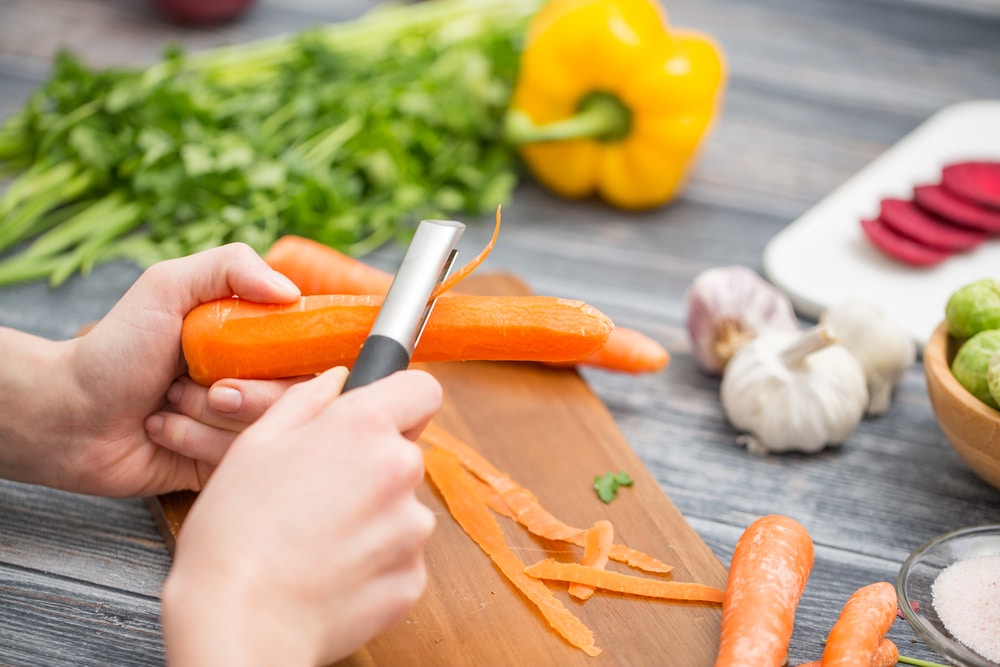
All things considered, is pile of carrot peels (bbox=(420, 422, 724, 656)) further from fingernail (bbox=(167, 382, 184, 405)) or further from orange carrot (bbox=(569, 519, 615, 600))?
fingernail (bbox=(167, 382, 184, 405))

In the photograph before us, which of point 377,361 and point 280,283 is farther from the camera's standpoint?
point 280,283

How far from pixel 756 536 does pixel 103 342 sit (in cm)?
90

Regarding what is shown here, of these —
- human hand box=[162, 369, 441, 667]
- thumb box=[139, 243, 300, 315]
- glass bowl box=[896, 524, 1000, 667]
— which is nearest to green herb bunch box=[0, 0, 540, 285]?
thumb box=[139, 243, 300, 315]

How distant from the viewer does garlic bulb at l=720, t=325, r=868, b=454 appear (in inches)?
63.8

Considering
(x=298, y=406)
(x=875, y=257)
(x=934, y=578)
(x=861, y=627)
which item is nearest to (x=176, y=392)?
(x=298, y=406)

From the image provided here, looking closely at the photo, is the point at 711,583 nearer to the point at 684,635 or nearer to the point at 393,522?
the point at 684,635

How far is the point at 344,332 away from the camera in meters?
1.29

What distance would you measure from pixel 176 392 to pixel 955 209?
64.7 inches

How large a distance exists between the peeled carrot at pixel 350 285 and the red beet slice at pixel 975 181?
0.84 m

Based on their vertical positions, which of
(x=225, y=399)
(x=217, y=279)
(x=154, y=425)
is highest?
(x=217, y=279)

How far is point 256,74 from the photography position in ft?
8.51

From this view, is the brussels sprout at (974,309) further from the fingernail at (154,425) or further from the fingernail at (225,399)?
the fingernail at (154,425)

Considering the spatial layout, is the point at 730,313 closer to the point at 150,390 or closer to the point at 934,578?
the point at 934,578

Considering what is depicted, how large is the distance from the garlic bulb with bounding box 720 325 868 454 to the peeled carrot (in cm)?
18
